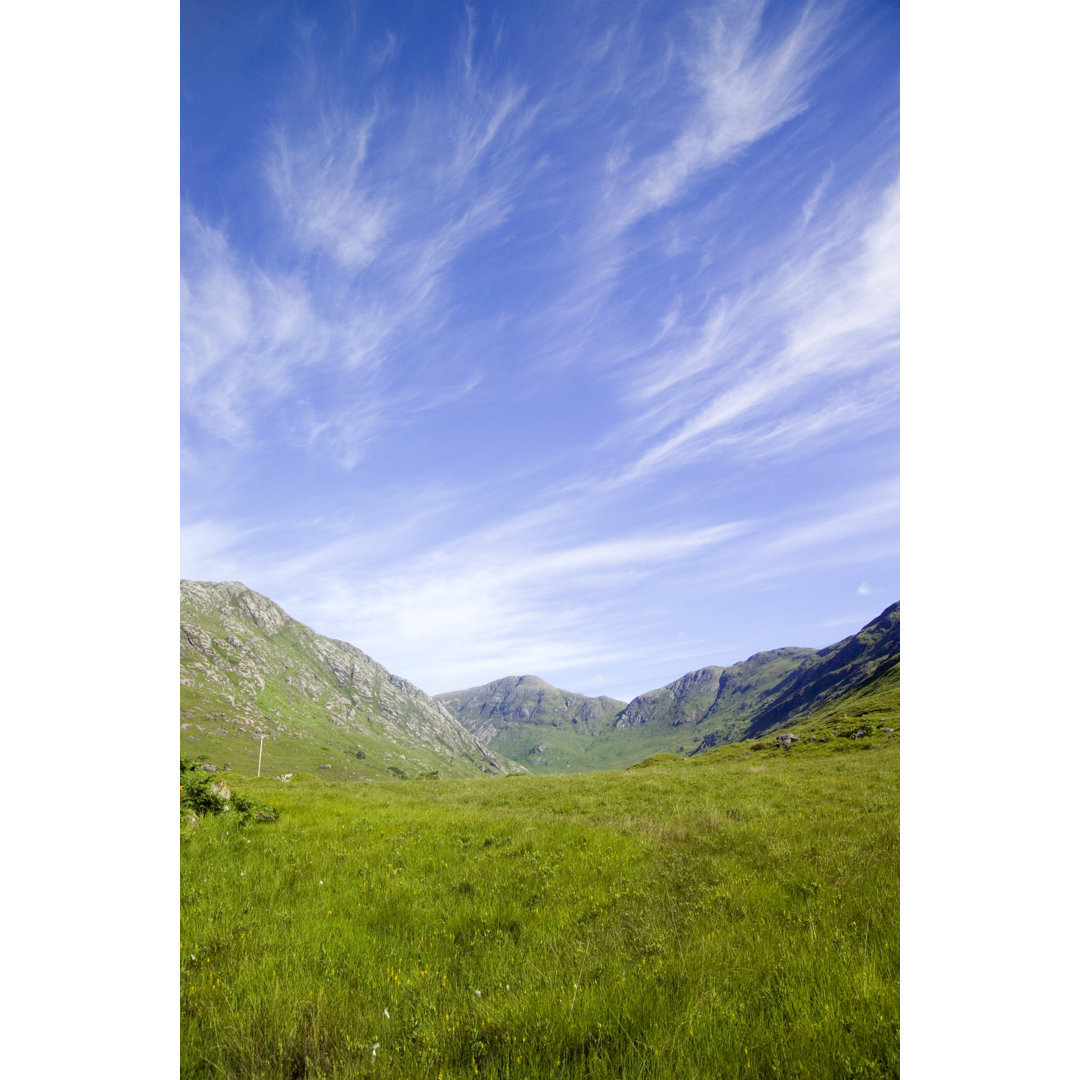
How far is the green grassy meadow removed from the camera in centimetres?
338

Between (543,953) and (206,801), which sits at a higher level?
(543,953)

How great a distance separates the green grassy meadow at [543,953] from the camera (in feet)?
11.1

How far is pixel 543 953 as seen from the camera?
496 centimetres

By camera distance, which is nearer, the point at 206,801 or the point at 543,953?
the point at 543,953

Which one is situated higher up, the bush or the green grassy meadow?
the green grassy meadow

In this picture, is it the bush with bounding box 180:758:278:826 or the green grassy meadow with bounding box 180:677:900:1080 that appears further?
the bush with bounding box 180:758:278:826

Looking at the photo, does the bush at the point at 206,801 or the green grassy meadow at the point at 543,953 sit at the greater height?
the green grassy meadow at the point at 543,953

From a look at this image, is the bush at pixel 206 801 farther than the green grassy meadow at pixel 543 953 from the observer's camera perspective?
Yes
